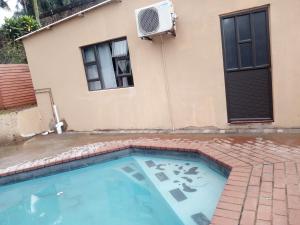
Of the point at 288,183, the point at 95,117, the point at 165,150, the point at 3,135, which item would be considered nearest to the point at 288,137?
the point at 288,183

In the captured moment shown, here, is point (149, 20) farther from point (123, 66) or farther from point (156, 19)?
point (123, 66)

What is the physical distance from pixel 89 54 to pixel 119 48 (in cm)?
110

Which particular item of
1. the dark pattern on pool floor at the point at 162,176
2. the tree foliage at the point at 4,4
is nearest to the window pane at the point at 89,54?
the dark pattern on pool floor at the point at 162,176

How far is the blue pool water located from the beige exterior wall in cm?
156

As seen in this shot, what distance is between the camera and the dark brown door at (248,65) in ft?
16.9

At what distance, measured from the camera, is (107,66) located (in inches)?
285

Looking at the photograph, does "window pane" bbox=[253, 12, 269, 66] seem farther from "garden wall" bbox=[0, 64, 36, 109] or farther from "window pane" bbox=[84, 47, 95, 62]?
"garden wall" bbox=[0, 64, 36, 109]

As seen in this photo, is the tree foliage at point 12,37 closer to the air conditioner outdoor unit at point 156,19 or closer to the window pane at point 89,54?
the window pane at point 89,54

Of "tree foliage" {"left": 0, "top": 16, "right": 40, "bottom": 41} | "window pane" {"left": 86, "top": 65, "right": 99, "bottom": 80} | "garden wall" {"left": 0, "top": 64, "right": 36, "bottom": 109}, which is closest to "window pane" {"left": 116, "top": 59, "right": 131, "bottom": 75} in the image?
"window pane" {"left": 86, "top": 65, "right": 99, "bottom": 80}

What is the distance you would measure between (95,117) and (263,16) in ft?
16.6

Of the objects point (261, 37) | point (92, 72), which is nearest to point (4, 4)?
point (92, 72)

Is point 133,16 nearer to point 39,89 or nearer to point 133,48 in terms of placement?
point 133,48

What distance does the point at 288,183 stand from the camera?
3105mm

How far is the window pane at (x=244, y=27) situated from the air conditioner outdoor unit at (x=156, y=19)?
52.5 inches
